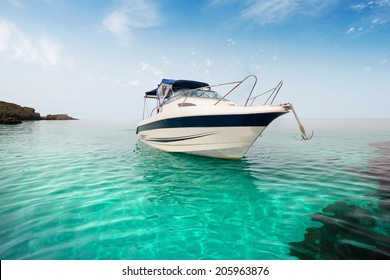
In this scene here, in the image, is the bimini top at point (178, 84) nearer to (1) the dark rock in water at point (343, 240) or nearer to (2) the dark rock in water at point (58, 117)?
(1) the dark rock in water at point (343, 240)

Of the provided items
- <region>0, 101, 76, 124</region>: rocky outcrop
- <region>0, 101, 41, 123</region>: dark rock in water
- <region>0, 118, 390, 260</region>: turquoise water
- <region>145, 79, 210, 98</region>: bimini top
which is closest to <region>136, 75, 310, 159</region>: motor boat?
<region>145, 79, 210, 98</region>: bimini top

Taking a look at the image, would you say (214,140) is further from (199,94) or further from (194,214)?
(194,214)

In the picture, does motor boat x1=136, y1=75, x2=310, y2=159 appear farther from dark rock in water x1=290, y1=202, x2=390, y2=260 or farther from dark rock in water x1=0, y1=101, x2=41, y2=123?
dark rock in water x1=0, y1=101, x2=41, y2=123

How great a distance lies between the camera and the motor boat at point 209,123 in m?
7.39

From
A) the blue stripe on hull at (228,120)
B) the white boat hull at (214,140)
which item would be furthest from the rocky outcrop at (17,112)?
the blue stripe on hull at (228,120)

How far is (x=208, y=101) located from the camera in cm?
961

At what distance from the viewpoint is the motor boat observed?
7391 millimetres

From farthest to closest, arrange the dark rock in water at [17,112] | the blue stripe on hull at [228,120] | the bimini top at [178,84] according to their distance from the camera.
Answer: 1. the dark rock in water at [17,112]
2. the bimini top at [178,84]
3. the blue stripe on hull at [228,120]

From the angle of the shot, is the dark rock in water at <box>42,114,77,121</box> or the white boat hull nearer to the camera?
the white boat hull

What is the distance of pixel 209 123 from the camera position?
26.1 feet

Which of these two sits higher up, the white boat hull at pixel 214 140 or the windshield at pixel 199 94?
the windshield at pixel 199 94

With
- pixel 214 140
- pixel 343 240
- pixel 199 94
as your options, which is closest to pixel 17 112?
pixel 199 94
